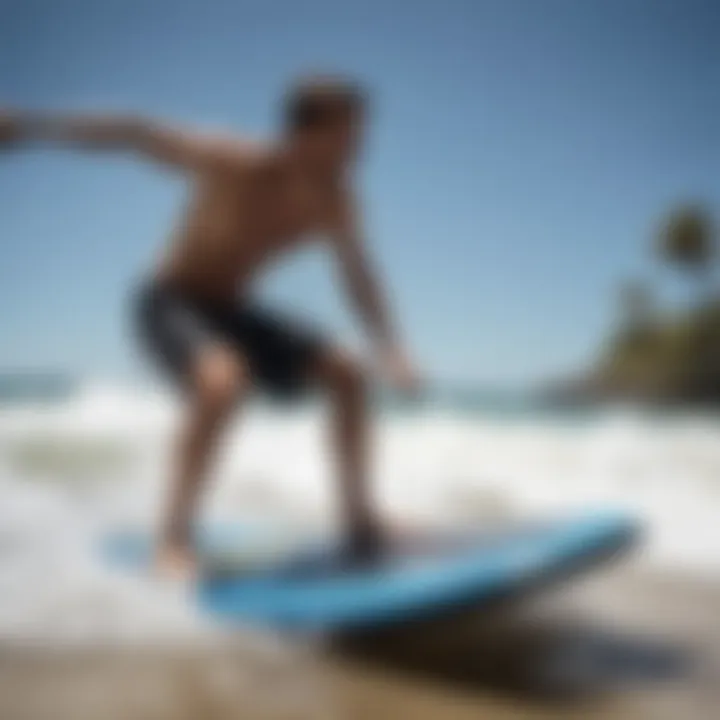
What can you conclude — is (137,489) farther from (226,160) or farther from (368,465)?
(226,160)

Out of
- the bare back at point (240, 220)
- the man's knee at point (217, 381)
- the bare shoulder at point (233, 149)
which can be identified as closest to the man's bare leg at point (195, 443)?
the man's knee at point (217, 381)

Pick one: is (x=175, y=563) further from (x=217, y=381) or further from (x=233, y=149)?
(x=233, y=149)

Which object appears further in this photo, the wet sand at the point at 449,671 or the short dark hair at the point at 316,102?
the short dark hair at the point at 316,102

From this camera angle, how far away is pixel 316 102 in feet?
3.55

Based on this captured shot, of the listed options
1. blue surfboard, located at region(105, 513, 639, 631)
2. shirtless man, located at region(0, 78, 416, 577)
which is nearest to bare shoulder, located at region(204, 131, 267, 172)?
shirtless man, located at region(0, 78, 416, 577)

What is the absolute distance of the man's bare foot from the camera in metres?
0.99

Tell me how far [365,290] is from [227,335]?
0.57ft

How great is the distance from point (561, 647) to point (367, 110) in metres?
0.66

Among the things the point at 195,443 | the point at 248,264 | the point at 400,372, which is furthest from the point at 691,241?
the point at 195,443

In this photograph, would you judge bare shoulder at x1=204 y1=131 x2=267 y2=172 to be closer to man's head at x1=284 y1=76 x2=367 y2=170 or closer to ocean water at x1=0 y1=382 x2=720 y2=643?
man's head at x1=284 y1=76 x2=367 y2=170

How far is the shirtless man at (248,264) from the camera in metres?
1.03

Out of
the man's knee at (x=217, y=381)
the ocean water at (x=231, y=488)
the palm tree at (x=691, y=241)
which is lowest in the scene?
the ocean water at (x=231, y=488)

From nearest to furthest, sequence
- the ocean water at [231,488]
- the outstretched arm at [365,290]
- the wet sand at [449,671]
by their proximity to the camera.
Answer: the wet sand at [449,671] < the ocean water at [231,488] < the outstretched arm at [365,290]

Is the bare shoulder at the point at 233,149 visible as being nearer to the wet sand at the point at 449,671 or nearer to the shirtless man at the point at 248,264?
the shirtless man at the point at 248,264
